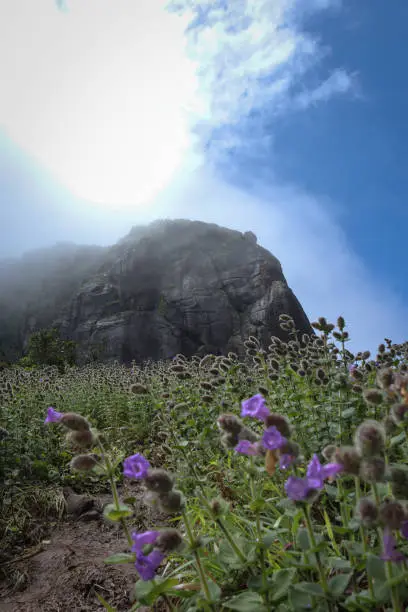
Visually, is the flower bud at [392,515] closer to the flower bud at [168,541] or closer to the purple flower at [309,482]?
the purple flower at [309,482]

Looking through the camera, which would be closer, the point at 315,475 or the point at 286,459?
the point at 315,475

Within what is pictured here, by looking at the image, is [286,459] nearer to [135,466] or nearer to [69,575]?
[135,466]

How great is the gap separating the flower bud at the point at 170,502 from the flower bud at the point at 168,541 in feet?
0.23

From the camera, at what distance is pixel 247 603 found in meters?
1.42

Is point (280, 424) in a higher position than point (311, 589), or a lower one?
higher

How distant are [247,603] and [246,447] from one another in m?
0.53

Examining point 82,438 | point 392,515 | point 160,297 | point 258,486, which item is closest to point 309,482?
point 392,515

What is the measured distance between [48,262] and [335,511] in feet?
216

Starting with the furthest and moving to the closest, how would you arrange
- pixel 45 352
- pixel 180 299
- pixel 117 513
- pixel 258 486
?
pixel 180 299 → pixel 45 352 → pixel 258 486 → pixel 117 513

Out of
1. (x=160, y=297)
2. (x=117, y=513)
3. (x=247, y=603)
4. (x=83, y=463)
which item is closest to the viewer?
(x=247, y=603)

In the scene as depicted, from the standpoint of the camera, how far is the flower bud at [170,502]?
4.63 ft

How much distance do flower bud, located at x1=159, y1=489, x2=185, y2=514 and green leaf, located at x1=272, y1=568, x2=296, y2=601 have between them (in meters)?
0.43

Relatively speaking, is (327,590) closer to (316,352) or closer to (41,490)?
(316,352)

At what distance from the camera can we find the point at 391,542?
43.5 inches
